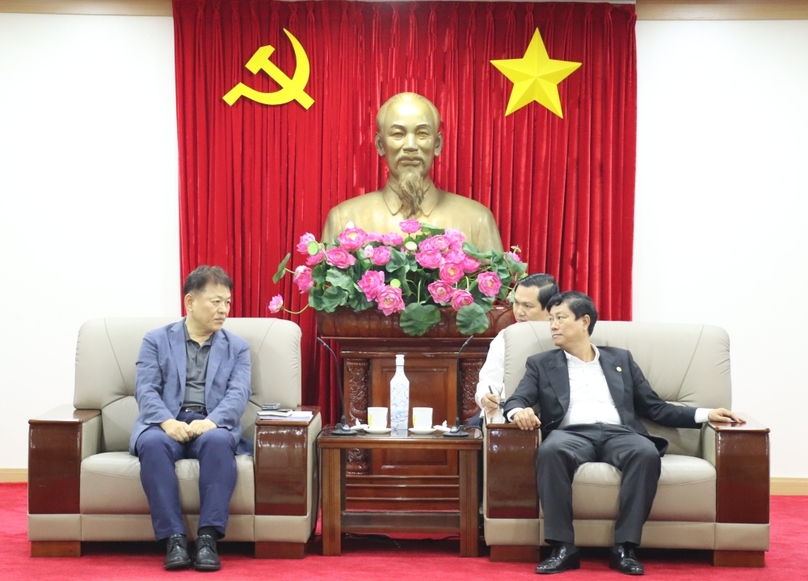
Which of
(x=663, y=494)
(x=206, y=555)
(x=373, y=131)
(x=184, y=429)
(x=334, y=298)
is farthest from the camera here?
(x=373, y=131)

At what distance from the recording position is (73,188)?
533 centimetres

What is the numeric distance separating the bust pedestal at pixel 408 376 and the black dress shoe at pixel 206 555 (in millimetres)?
841

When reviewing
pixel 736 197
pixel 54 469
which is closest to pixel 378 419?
pixel 54 469

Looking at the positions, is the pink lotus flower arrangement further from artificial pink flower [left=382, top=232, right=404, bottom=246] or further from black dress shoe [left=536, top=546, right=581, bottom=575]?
black dress shoe [left=536, top=546, right=581, bottom=575]

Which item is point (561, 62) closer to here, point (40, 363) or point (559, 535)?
point (559, 535)

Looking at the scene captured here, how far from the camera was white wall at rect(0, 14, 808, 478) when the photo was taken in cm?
530

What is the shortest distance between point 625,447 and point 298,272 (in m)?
1.56

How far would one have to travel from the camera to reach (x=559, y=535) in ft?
11.4

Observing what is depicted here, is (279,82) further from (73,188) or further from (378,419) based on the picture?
(378,419)

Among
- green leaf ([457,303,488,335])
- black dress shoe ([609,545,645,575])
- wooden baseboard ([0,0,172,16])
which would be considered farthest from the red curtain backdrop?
black dress shoe ([609,545,645,575])

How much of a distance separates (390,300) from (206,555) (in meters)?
1.27

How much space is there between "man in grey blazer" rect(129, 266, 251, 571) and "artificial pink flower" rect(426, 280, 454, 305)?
2.60 feet

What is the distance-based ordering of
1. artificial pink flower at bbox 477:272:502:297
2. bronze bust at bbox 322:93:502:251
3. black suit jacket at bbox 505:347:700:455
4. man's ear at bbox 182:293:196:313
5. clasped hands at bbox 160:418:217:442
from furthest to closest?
bronze bust at bbox 322:93:502:251 < artificial pink flower at bbox 477:272:502:297 < man's ear at bbox 182:293:196:313 < black suit jacket at bbox 505:347:700:455 < clasped hands at bbox 160:418:217:442

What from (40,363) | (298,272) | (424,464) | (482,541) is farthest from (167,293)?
(482,541)
